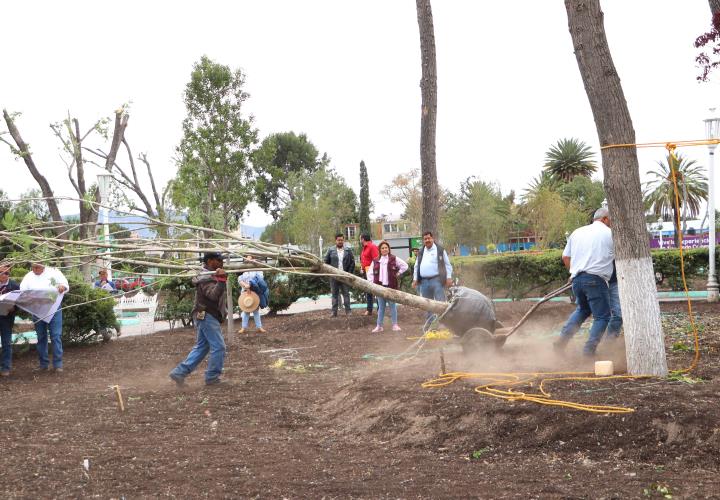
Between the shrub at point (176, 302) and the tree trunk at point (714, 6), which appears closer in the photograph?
the tree trunk at point (714, 6)

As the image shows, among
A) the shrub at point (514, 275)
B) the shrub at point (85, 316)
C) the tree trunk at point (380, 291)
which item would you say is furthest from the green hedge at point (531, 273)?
the tree trunk at point (380, 291)

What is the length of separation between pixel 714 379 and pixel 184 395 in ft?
18.3

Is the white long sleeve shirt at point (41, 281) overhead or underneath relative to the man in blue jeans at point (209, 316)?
overhead

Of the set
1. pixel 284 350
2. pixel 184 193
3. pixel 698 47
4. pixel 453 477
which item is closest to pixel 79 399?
pixel 284 350

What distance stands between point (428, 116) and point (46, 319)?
7889 millimetres

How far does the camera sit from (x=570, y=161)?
6594 centimetres

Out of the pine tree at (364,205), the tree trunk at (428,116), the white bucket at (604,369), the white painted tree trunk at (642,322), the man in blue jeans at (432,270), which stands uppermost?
the pine tree at (364,205)

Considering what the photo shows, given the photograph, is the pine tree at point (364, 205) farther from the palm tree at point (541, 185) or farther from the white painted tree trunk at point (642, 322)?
the white painted tree trunk at point (642, 322)

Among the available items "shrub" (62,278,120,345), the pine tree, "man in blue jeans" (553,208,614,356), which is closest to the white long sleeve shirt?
"shrub" (62,278,120,345)

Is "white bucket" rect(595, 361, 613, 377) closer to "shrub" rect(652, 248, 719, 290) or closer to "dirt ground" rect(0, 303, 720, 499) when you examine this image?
"dirt ground" rect(0, 303, 720, 499)

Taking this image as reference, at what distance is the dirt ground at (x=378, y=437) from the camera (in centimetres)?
453

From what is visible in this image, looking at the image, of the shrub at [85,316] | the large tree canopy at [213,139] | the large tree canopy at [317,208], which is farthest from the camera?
the large tree canopy at [317,208]

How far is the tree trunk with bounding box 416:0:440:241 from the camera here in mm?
14266

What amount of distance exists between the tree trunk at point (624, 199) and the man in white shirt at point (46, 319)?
24.4ft
